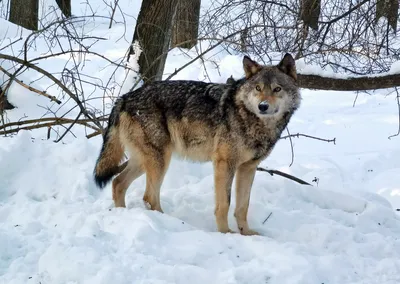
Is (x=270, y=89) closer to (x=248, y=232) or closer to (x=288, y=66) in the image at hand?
(x=288, y=66)

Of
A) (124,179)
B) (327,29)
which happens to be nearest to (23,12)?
(124,179)

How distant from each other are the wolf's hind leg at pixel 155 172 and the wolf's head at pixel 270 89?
1.03 m

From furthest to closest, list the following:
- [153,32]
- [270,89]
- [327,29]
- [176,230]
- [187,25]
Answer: [187,25]
[153,32]
[327,29]
[270,89]
[176,230]

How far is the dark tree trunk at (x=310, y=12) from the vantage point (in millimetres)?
7109

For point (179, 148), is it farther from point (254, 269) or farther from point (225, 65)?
point (225, 65)

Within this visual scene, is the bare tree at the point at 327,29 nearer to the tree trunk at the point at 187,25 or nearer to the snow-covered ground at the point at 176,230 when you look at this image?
the snow-covered ground at the point at 176,230

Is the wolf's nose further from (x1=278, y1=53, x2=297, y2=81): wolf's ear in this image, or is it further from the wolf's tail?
the wolf's tail

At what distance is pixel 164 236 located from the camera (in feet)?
15.9

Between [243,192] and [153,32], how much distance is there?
334 cm

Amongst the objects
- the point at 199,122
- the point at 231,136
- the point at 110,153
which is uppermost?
the point at 199,122

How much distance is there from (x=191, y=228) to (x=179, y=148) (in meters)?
1.07

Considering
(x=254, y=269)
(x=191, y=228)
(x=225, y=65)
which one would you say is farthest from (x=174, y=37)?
(x=254, y=269)

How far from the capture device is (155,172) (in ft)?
19.4

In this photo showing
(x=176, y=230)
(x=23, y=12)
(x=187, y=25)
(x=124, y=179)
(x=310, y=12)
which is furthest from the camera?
(x=23, y=12)
